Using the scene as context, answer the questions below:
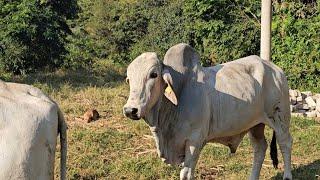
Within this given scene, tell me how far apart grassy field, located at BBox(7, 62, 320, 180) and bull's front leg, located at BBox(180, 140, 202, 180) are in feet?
3.48

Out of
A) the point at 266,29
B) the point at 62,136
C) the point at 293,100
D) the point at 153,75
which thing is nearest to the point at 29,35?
the point at 266,29

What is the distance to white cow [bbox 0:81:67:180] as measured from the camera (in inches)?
107

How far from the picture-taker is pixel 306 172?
19.4 feet

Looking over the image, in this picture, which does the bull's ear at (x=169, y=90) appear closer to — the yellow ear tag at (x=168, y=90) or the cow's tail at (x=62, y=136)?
the yellow ear tag at (x=168, y=90)

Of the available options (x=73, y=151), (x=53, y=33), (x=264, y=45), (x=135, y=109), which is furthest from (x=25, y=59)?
(x=135, y=109)

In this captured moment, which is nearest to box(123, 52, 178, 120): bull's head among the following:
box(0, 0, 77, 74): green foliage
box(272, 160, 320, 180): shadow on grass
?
box(272, 160, 320, 180): shadow on grass

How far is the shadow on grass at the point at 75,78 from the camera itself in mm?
11602

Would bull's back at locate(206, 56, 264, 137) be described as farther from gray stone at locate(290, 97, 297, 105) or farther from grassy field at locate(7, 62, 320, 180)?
gray stone at locate(290, 97, 297, 105)

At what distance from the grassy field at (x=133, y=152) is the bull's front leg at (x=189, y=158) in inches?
41.7

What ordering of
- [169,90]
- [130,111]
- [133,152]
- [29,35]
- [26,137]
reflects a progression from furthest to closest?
[29,35] → [133,152] → [169,90] → [130,111] → [26,137]

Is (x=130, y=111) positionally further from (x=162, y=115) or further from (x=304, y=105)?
(x=304, y=105)

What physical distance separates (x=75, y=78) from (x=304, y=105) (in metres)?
5.54

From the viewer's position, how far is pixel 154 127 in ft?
14.6

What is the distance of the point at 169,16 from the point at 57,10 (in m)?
4.57
